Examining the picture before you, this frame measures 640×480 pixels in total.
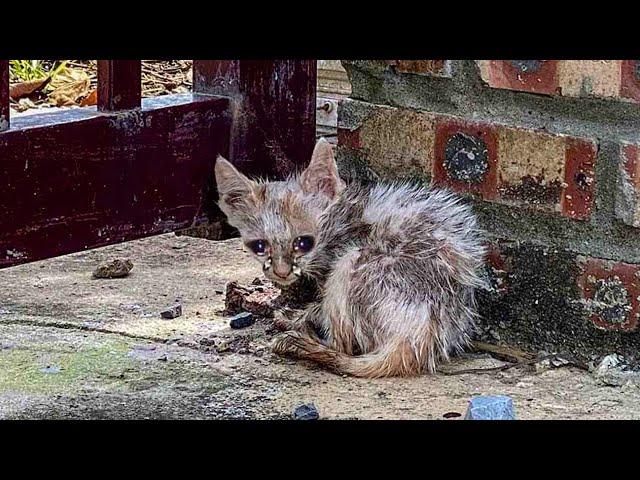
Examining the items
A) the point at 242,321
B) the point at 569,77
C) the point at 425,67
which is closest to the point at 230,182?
the point at 242,321

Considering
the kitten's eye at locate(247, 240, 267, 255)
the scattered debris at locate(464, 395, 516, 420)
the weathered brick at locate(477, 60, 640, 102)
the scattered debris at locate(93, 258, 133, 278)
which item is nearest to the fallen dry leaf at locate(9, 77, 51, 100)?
the scattered debris at locate(93, 258, 133, 278)

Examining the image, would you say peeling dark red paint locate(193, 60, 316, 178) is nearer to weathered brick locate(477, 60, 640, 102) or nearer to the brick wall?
the brick wall

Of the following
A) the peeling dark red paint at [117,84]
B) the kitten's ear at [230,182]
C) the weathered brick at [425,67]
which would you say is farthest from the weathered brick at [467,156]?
the peeling dark red paint at [117,84]

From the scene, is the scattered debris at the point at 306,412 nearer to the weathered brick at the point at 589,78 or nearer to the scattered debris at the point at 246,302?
the scattered debris at the point at 246,302

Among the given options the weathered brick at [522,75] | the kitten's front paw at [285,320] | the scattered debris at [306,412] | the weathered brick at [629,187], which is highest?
the weathered brick at [522,75]

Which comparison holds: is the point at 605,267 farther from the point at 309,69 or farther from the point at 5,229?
the point at 5,229

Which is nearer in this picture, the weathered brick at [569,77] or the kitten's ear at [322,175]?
the weathered brick at [569,77]
